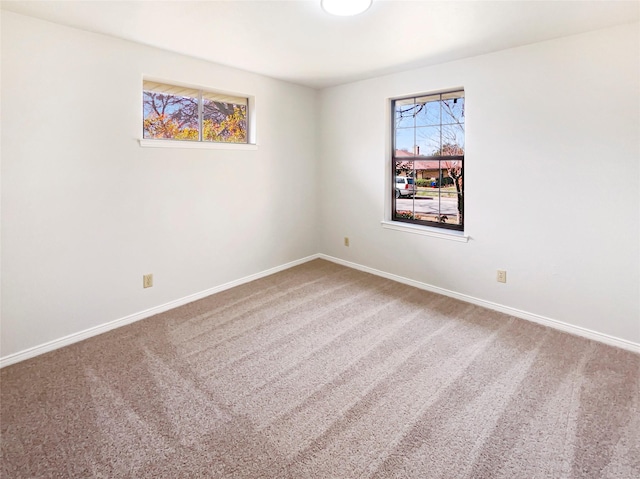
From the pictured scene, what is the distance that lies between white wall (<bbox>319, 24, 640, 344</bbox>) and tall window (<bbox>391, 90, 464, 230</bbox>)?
20 cm

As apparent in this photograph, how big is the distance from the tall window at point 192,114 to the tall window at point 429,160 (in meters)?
1.75

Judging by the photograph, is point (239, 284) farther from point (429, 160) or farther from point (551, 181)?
point (551, 181)

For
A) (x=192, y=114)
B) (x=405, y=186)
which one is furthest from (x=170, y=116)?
(x=405, y=186)

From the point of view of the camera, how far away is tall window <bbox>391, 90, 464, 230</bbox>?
339cm

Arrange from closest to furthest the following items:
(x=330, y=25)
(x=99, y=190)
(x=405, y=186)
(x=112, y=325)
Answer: (x=330, y=25) < (x=99, y=190) < (x=112, y=325) < (x=405, y=186)

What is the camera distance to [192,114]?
3271 mm

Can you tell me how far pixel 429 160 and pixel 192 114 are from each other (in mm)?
2427

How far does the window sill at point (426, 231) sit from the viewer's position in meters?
3.32

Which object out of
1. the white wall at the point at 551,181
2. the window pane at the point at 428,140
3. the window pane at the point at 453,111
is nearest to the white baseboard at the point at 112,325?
the white wall at the point at 551,181

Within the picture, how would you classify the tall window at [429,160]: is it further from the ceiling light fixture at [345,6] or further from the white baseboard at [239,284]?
the ceiling light fixture at [345,6]

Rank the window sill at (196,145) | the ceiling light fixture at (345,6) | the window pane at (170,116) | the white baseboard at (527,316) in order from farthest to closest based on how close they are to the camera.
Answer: the window pane at (170,116)
the window sill at (196,145)
the white baseboard at (527,316)
the ceiling light fixture at (345,6)

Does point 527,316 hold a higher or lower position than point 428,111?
lower

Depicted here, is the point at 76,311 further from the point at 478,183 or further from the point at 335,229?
the point at 478,183

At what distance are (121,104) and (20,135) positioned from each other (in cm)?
70
